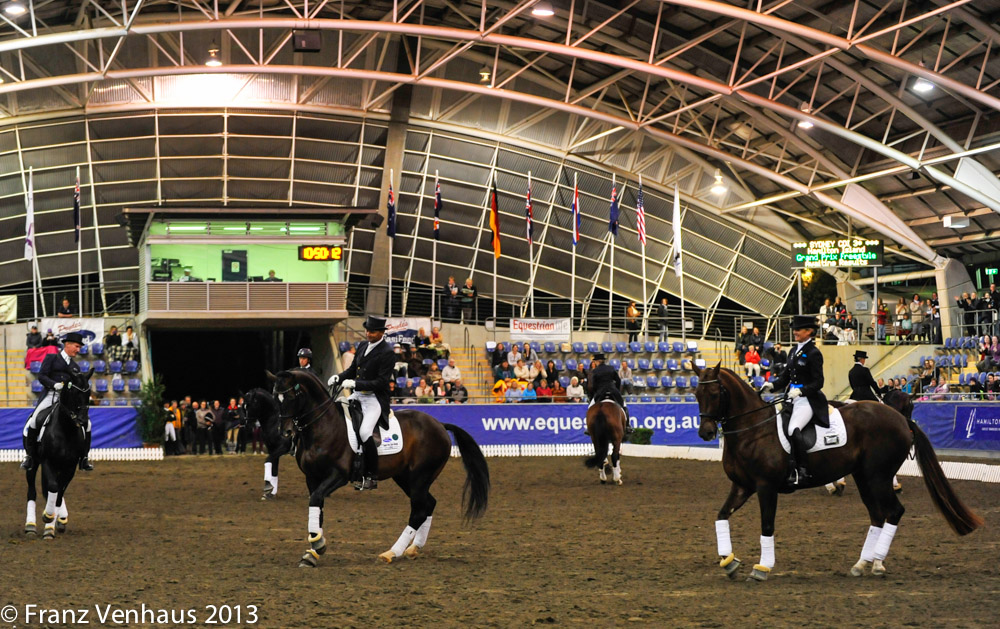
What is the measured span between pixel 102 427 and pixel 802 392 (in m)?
24.6

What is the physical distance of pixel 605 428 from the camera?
795 inches

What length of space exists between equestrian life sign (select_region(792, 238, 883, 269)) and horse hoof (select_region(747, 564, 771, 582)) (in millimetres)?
36407

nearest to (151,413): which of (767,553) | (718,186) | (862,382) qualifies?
(862,382)

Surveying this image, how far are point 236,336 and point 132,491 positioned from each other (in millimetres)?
27197

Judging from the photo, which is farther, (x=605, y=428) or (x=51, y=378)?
(x=605, y=428)

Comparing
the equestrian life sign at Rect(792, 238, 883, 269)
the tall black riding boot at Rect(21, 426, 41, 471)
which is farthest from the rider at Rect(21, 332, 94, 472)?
the equestrian life sign at Rect(792, 238, 883, 269)

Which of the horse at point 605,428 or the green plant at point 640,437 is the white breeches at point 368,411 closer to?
the horse at point 605,428

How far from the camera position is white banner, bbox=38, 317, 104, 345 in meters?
37.3

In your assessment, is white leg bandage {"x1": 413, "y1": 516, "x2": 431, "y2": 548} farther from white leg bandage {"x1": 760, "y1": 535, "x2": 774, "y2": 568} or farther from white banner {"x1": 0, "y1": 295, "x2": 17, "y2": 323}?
white banner {"x1": 0, "y1": 295, "x2": 17, "y2": 323}

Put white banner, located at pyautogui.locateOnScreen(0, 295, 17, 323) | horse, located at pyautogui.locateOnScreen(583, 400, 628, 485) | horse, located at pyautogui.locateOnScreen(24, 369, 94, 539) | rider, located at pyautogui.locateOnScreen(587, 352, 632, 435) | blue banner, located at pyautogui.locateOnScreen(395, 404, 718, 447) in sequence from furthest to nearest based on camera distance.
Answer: white banner, located at pyautogui.locateOnScreen(0, 295, 17, 323) < blue banner, located at pyautogui.locateOnScreen(395, 404, 718, 447) < rider, located at pyautogui.locateOnScreen(587, 352, 632, 435) < horse, located at pyautogui.locateOnScreen(583, 400, 628, 485) < horse, located at pyautogui.locateOnScreen(24, 369, 94, 539)

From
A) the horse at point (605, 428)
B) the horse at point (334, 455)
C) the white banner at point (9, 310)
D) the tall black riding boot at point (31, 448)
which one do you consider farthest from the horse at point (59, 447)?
the white banner at point (9, 310)

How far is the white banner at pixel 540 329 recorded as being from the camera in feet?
131

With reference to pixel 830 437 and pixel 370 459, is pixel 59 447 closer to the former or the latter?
pixel 370 459

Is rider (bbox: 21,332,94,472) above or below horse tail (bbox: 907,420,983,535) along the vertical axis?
above
